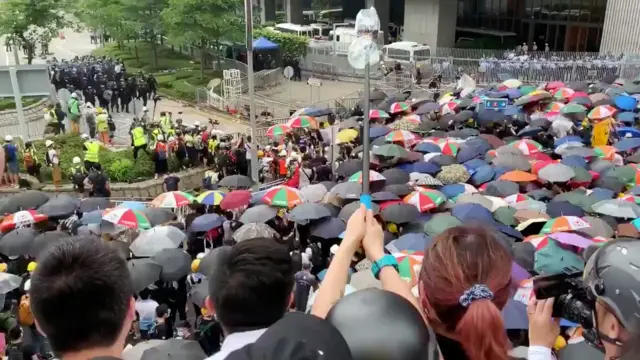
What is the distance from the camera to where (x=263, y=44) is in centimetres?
3238

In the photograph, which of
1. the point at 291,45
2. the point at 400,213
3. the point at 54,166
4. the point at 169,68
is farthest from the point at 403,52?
the point at 400,213

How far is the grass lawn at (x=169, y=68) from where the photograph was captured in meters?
30.0

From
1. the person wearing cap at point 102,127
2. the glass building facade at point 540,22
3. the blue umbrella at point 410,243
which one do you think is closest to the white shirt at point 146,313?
the blue umbrella at point 410,243

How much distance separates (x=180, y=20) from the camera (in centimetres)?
2941

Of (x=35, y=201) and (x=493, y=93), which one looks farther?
(x=493, y=93)

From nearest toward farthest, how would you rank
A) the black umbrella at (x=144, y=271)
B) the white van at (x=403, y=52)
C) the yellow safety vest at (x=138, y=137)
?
the black umbrella at (x=144, y=271) < the yellow safety vest at (x=138, y=137) < the white van at (x=403, y=52)

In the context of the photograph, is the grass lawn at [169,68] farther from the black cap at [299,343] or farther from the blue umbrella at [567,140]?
the black cap at [299,343]

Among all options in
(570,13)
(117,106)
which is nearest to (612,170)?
(117,106)

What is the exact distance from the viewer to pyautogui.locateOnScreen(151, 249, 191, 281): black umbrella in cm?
841

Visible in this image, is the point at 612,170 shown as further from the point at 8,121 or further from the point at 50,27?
the point at 50,27

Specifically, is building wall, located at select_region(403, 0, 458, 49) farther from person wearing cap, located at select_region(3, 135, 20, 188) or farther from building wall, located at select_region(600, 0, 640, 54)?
person wearing cap, located at select_region(3, 135, 20, 188)

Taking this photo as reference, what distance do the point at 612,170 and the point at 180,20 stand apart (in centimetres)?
2235

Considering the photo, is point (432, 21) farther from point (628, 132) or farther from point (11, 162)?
point (11, 162)

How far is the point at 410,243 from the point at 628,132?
8.76 metres
